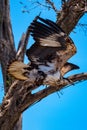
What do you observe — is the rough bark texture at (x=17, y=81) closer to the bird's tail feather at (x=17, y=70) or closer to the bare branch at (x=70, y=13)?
the bare branch at (x=70, y=13)

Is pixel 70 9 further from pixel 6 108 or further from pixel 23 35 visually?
pixel 6 108

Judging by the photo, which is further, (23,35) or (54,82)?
(23,35)

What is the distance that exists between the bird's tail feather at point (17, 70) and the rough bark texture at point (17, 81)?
0.85 ft

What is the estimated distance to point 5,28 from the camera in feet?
23.3

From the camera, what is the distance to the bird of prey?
5.41 metres

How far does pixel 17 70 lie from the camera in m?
5.45

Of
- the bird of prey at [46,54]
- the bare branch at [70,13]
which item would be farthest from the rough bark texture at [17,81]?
Answer: the bird of prey at [46,54]

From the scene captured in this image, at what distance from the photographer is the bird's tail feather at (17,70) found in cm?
546

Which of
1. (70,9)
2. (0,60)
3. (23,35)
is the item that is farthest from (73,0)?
(0,60)

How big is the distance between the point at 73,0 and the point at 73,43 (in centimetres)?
156

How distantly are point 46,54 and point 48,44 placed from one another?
0.49 feet

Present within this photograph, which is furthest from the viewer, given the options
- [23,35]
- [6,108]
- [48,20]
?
[23,35]

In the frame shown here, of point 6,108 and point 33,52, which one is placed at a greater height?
point 33,52

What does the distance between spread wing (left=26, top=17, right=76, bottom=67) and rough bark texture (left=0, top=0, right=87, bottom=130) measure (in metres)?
0.31
